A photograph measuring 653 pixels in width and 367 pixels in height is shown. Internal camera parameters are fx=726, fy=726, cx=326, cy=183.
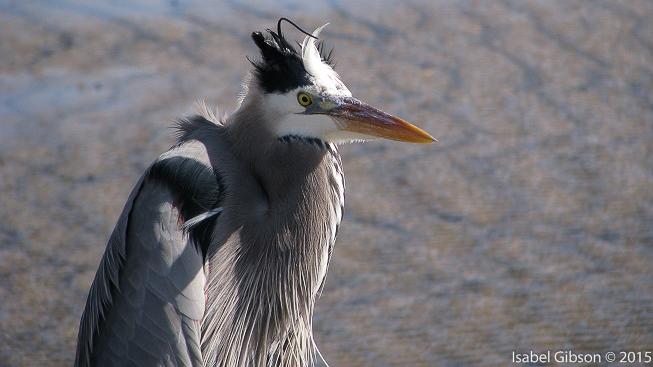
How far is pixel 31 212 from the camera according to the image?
6.43 ft

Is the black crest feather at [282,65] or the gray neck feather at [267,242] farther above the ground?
the black crest feather at [282,65]

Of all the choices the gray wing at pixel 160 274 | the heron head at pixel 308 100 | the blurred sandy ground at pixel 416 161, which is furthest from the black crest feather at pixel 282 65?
the blurred sandy ground at pixel 416 161

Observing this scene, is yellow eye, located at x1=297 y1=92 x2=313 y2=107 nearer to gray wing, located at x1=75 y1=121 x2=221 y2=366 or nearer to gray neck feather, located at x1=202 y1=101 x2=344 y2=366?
gray neck feather, located at x1=202 y1=101 x2=344 y2=366

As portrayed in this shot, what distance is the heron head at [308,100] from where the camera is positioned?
1.09 metres

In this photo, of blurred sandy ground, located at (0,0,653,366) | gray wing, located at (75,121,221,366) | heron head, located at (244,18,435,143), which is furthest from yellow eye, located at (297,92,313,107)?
blurred sandy ground, located at (0,0,653,366)

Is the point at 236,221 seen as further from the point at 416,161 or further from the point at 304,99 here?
the point at 416,161

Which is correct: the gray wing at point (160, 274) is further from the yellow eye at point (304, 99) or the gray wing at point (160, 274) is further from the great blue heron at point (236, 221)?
the yellow eye at point (304, 99)

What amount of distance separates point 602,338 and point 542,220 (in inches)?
A: 17.2

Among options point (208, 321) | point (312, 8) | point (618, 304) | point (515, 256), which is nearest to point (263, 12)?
point (312, 8)

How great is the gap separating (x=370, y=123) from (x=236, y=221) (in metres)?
0.25

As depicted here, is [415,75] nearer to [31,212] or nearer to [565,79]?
[565,79]

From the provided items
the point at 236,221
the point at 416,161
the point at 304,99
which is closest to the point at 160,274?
the point at 236,221

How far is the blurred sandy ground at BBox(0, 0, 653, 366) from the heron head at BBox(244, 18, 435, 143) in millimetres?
274

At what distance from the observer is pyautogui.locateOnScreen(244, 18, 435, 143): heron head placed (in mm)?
1094
